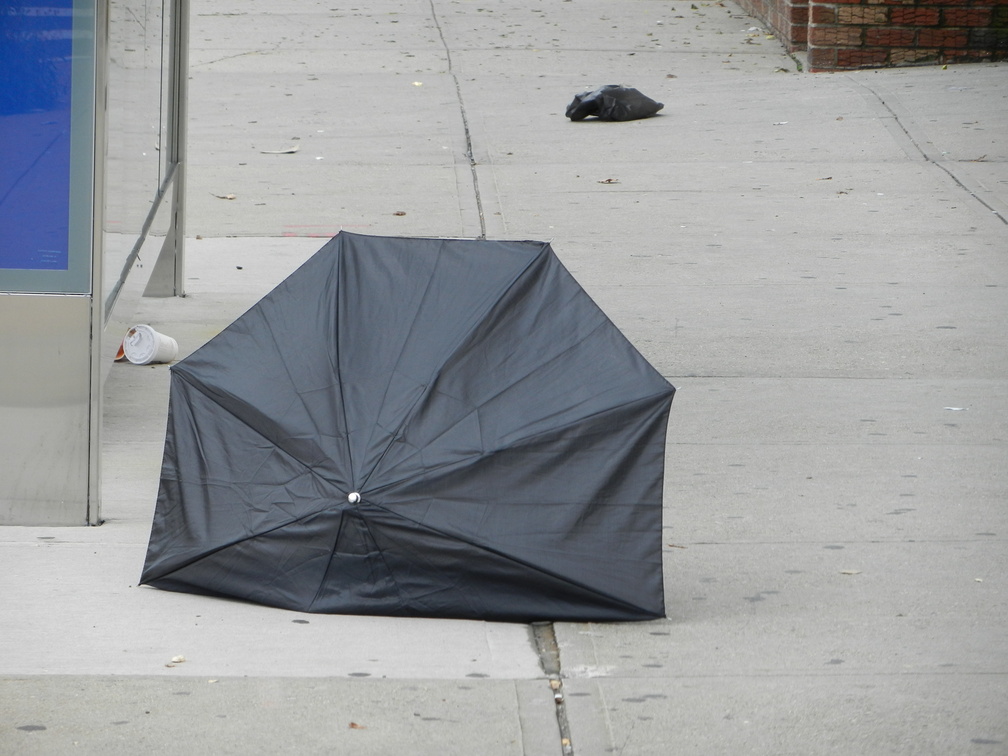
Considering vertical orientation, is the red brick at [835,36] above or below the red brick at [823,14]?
below

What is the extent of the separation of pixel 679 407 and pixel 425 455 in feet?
8.02

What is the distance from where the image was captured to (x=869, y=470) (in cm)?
517

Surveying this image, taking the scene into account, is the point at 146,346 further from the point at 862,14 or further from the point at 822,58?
the point at 862,14

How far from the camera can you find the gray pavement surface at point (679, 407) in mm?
3326

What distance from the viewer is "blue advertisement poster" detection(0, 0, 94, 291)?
4.45 m

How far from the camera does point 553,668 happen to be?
11.7ft


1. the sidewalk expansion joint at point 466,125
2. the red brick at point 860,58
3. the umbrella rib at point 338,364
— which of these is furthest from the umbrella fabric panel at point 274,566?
the red brick at point 860,58

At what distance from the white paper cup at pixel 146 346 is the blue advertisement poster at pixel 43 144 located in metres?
1.93

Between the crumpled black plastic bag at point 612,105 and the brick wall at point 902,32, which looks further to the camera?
the brick wall at point 902,32

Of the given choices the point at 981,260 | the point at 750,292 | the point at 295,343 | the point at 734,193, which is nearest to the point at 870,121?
the point at 734,193

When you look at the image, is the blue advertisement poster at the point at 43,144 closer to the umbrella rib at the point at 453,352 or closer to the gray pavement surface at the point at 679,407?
the gray pavement surface at the point at 679,407

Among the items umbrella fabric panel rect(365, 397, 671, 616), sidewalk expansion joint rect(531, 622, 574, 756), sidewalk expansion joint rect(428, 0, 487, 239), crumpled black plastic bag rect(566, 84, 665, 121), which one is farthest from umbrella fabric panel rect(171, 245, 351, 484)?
crumpled black plastic bag rect(566, 84, 665, 121)

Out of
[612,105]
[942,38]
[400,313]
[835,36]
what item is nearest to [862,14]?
[835,36]

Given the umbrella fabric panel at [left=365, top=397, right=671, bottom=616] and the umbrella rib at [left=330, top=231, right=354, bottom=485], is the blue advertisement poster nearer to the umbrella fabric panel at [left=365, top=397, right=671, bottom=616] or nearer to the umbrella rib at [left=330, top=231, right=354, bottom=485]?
the umbrella rib at [left=330, top=231, right=354, bottom=485]
